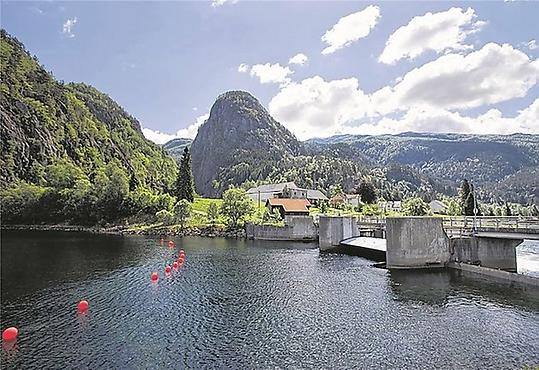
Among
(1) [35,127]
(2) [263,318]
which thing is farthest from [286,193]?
(2) [263,318]

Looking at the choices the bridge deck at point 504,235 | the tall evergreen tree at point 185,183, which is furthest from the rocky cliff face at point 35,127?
the bridge deck at point 504,235

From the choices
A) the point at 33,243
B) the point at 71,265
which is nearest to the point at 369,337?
the point at 71,265

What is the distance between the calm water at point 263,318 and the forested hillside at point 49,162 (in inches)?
2849

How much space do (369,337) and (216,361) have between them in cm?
954

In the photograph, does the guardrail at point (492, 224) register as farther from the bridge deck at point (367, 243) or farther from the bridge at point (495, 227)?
the bridge deck at point (367, 243)

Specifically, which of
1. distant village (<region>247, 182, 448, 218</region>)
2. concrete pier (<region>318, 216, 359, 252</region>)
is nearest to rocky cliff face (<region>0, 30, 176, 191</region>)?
distant village (<region>247, 182, 448, 218</region>)

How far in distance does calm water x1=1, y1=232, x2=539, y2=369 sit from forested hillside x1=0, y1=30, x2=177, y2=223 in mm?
72355

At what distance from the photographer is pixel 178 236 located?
94.1 metres

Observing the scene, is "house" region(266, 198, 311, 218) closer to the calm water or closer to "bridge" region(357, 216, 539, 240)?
"bridge" region(357, 216, 539, 240)

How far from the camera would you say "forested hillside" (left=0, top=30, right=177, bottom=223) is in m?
120

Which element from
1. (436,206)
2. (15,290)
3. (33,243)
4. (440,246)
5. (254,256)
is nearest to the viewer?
(15,290)

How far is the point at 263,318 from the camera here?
94.8 feet

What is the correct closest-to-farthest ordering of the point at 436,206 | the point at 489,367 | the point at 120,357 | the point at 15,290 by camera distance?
the point at 489,367 → the point at 120,357 → the point at 15,290 → the point at 436,206

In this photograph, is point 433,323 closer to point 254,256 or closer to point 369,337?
point 369,337
